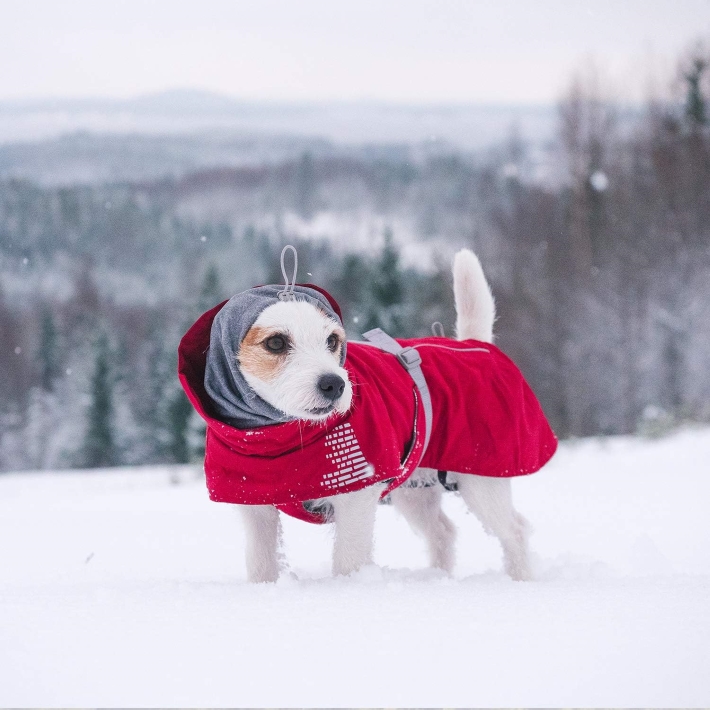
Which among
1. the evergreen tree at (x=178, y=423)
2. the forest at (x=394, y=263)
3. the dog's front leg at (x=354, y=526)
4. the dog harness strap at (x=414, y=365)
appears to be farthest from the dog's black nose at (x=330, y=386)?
the evergreen tree at (x=178, y=423)

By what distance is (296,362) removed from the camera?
121 inches

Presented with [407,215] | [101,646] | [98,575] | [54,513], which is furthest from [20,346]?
[101,646]

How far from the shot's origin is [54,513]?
23.6 ft

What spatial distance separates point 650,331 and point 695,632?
20.1 metres

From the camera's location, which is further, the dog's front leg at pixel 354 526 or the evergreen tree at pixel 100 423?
the evergreen tree at pixel 100 423

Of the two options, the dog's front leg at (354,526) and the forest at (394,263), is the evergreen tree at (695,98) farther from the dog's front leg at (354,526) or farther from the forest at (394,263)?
the dog's front leg at (354,526)

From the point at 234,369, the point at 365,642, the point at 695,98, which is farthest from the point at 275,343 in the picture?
the point at 695,98

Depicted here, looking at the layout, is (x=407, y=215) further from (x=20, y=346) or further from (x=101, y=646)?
(x=101, y=646)

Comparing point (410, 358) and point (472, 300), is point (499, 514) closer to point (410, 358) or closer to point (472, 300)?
point (410, 358)

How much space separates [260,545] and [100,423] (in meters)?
27.0

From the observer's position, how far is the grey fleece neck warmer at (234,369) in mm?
3064

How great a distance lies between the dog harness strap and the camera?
3521 mm

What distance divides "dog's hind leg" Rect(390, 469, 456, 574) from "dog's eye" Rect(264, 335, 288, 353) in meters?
1.50

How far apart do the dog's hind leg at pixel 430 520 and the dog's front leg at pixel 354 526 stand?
1.10 metres
